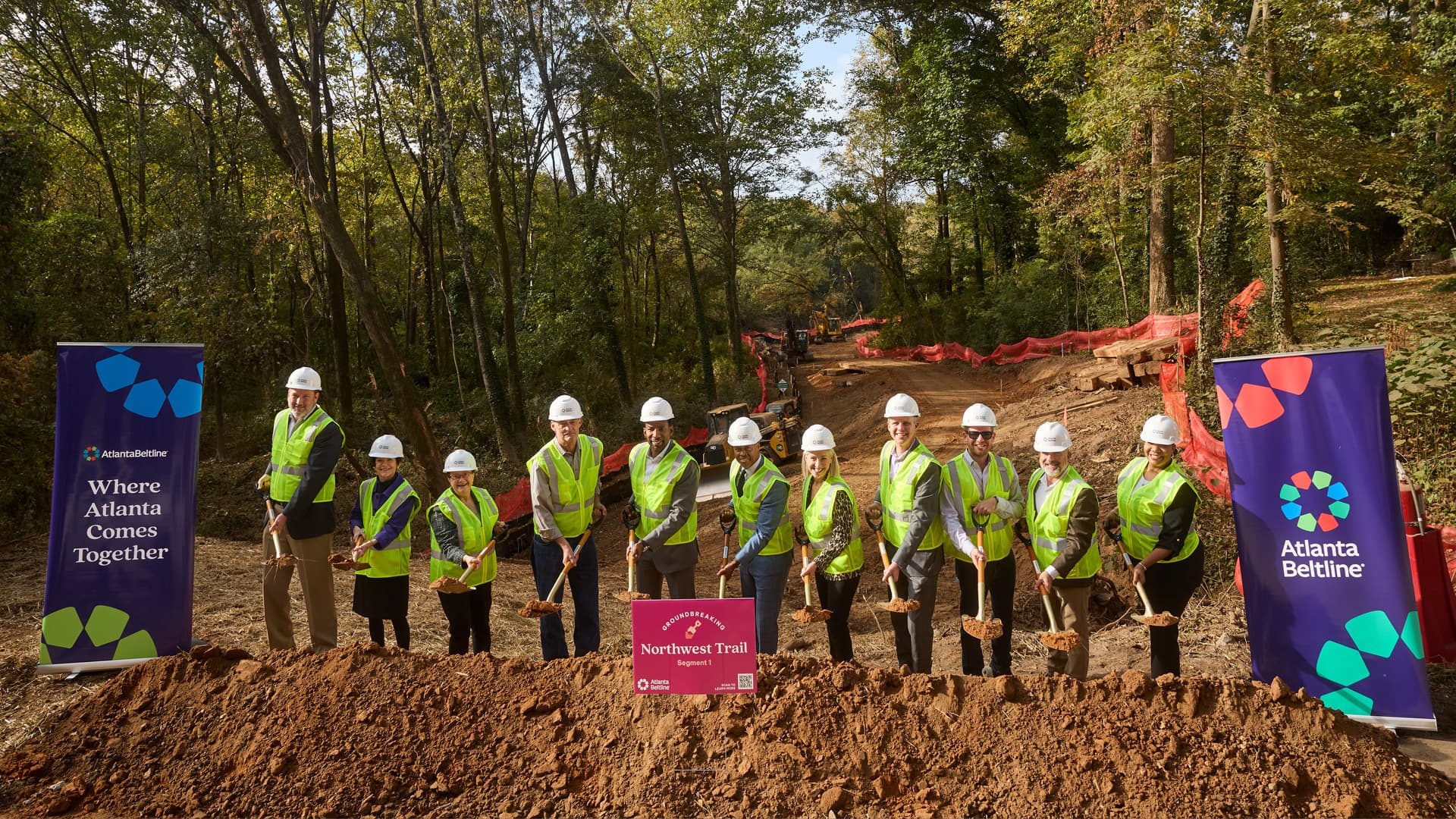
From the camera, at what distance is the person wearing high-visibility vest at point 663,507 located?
5.68 m

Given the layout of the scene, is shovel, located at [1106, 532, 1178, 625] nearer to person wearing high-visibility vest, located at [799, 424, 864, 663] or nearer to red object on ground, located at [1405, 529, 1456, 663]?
person wearing high-visibility vest, located at [799, 424, 864, 663]

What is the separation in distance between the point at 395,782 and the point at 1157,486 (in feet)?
15.1

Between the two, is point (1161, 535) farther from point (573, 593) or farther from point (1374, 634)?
point (573, 593)

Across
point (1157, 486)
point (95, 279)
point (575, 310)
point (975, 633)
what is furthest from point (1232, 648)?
point (95, 279)

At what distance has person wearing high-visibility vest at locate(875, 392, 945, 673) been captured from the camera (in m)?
5.33

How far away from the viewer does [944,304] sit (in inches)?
1256

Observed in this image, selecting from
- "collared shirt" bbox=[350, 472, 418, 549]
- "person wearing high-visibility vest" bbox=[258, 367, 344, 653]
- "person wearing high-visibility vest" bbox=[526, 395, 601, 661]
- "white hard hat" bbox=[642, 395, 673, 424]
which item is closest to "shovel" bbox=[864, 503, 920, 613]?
"white hard hat" bbox=[642, 395, 673, 424]

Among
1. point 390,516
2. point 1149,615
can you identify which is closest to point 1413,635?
point 1149,615

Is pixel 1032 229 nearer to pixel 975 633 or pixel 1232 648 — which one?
pixel 1232 648

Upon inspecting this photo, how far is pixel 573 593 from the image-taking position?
5.88 m

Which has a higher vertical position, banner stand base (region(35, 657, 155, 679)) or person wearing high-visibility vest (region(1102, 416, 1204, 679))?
person wearing high-visibility vest (region(1102, 416, 1204, 679))

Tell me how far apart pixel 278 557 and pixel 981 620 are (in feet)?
15.5

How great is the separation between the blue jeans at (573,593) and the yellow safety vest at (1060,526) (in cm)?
300

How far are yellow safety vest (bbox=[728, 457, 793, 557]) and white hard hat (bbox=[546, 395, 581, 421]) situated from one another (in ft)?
3.95
